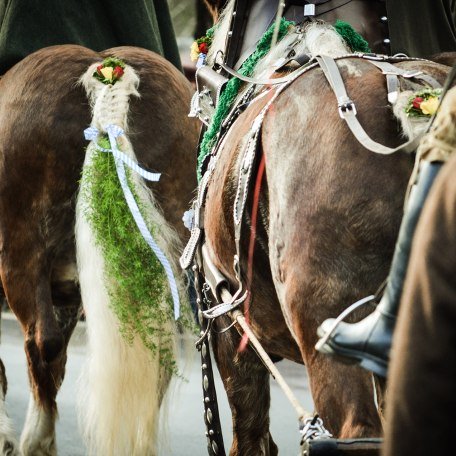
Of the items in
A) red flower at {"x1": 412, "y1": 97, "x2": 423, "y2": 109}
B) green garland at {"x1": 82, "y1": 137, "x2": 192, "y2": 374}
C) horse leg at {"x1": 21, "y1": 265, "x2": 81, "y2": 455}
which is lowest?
horse leg at {"x1": 21, "y1": 265, "x2": 81, "y2": 455}

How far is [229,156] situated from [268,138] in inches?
14.5

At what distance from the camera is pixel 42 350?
3.98 metres

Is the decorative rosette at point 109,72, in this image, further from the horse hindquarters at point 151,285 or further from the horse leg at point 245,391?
the horse leg at point 245,391

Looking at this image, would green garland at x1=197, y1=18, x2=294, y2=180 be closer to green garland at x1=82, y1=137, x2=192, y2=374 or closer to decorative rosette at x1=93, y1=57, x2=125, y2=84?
green garland at x1=82, y1=137, x2=192, y2=374

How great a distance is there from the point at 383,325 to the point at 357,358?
0.24ft

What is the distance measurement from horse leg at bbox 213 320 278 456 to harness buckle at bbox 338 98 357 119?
1.26m

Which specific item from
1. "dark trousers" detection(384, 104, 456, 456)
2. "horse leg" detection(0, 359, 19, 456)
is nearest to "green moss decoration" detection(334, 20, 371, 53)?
"dark trousers" detection(384, 104, 456, 456)

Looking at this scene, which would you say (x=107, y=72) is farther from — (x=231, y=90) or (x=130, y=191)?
(x=231, y=90)

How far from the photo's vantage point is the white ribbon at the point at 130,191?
12.7 feet

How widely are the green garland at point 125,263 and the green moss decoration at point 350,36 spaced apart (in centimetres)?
137

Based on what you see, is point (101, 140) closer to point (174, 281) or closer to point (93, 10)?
point (174, 281)

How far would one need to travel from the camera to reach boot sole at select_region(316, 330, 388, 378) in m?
1.67

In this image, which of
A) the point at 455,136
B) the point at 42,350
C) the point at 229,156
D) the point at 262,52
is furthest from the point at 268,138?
the point at 42,350

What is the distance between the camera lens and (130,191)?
3904 mm
